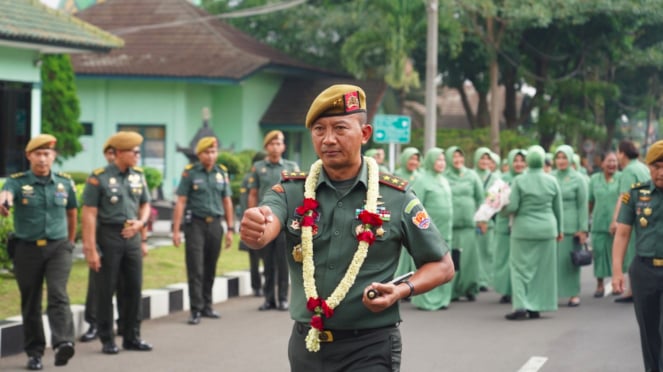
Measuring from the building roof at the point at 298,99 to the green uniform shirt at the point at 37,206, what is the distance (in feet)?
81.2

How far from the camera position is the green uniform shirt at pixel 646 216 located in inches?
321

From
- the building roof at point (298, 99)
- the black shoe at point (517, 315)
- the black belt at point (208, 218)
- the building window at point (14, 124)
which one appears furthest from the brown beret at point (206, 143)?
the building roof at point (298, 99)

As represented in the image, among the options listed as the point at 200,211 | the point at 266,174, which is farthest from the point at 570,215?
the point at 200,211

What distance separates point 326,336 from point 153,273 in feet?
34.2

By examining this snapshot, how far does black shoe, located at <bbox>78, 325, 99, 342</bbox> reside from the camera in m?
11.0

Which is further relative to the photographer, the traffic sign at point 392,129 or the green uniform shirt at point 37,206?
the traffic sign at point 392,129

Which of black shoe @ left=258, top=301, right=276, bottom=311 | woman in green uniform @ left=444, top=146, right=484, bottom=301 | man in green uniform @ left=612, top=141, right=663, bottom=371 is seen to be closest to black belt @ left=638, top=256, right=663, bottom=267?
man in green uniform @ left=612, top=141, right=663, bottom=371

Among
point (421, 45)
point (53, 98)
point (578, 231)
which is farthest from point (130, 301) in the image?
point (421, 45)

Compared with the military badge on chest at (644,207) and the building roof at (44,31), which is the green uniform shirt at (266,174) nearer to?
the building roof at (44,31)

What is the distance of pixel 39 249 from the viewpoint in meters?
9.51

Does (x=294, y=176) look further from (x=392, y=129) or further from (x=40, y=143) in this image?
(x=392, y=129)

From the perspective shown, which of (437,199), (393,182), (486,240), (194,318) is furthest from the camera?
(486,240)

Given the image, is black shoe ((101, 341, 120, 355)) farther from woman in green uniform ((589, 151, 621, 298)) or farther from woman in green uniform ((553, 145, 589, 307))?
woman in green uniform ((589, 151, 621, 298))

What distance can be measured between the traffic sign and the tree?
9.51m
